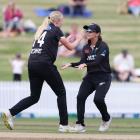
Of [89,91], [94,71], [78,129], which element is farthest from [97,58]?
[78,129]

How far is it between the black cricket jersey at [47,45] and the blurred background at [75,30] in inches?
392

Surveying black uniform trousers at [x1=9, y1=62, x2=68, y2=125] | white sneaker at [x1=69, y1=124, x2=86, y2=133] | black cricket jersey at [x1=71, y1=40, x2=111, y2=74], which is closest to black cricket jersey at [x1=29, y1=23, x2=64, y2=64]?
black uniform trousers at [x1=9, y1=62, x2=68, y2=125]

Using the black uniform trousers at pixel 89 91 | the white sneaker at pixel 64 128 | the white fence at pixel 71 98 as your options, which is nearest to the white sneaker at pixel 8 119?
the white sneaker at pixel 64 128

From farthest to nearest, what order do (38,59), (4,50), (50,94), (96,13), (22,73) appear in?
(96,13) < (4,50) < (22,73) < (50,94) < (38,59)

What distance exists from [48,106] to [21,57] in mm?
7354

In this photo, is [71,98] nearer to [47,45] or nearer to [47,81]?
[47,81]

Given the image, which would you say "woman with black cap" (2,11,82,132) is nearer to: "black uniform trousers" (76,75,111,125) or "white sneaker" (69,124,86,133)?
"white sneaker" (69,124,86,133)

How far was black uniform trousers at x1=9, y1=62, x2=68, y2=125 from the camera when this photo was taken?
42.4 feet

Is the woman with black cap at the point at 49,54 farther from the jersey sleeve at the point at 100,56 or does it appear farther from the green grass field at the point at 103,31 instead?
the green grass field at the point at 103,31

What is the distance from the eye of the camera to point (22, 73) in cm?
2606

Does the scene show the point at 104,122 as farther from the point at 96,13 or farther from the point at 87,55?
the point at 96,13

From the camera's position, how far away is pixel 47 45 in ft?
42.5

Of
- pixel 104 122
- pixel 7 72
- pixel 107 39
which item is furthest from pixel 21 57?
pixel 104 122

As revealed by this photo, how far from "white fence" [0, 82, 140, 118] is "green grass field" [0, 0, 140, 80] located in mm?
5663
